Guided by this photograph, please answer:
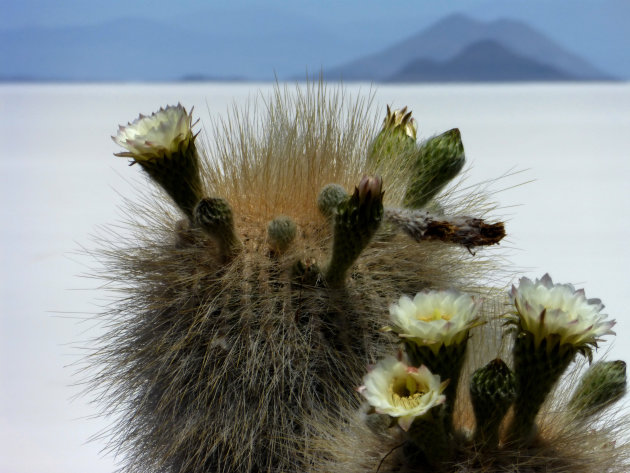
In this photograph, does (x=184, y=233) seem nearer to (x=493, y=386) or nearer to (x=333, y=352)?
(x=333, y=352)

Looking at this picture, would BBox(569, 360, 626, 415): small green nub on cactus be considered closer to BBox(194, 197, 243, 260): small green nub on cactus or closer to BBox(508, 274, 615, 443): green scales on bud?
BBox(508, 274, 615, 443): green scales on bud

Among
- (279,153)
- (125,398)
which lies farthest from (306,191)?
(125,398)

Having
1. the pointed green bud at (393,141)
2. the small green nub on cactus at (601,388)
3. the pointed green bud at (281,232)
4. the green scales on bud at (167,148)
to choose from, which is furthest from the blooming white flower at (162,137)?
the small green nub on cactus at (601,388)

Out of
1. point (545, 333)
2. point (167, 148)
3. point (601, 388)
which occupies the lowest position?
point (601, 388)

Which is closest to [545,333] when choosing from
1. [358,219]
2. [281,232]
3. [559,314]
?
[559,314]

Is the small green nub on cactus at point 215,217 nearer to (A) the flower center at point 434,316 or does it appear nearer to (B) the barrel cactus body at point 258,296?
(B) the barrel cactus body at point 258,296

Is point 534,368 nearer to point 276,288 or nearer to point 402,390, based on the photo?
point 402,390
